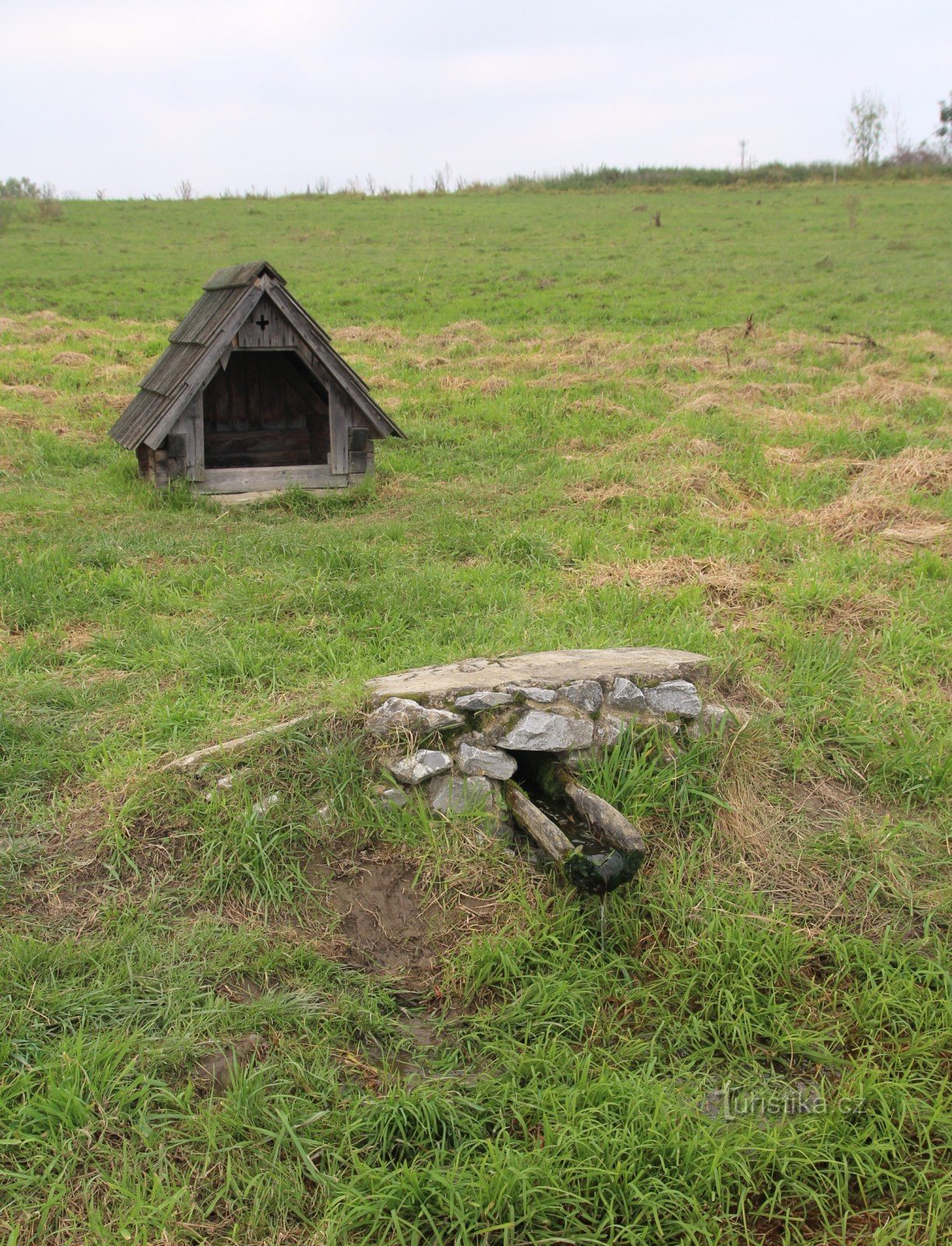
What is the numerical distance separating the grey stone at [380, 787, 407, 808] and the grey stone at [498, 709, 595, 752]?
49cm

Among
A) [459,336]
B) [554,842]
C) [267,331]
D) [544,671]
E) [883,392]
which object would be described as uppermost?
[459,336]

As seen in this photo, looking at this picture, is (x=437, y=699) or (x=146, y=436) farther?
(x=146, y=436)

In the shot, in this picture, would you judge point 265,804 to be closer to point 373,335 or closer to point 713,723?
point 713,723

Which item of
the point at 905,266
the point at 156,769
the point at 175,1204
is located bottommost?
the point at 175,1204

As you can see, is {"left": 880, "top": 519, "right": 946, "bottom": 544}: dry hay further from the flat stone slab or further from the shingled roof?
the shingled roof

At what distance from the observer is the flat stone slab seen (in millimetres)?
4488

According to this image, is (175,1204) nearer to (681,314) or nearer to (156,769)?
(156,769)

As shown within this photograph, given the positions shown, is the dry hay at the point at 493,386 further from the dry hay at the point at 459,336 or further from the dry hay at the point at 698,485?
the dry hay at the point at 698,485

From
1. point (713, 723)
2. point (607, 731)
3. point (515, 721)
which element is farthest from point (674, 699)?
point (515, 721)

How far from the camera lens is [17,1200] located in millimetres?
2762

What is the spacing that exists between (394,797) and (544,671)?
3.01 ft

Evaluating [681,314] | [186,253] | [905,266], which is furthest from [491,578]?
[186,253]

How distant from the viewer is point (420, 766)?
4.25 m

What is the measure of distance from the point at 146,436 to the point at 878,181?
31.1m
